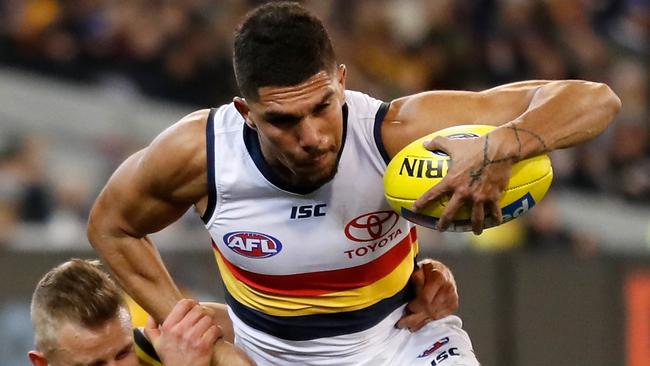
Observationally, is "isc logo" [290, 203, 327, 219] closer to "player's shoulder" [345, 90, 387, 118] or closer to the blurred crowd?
"player's shoulder" [345, 90, 387, 118]

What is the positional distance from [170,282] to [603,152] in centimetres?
784

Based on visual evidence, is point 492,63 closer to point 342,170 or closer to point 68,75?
point 68,75

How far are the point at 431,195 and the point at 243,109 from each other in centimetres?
81

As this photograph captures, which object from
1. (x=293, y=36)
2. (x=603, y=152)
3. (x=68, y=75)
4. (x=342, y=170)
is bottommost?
(x=603, y=152)

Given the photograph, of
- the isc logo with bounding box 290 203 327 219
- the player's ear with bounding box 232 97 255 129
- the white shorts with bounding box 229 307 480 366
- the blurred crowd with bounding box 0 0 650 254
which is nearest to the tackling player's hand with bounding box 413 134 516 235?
the isc logo with bounding box 290 203 327 219

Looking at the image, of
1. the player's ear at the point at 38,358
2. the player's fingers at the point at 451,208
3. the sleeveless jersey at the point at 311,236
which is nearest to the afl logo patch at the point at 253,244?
the sleeveless jersey at the point at 311,236

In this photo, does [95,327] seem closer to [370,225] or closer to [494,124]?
[370,225]

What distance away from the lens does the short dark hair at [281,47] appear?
391cm

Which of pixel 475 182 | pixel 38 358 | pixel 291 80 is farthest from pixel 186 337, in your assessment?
pixel 475 182

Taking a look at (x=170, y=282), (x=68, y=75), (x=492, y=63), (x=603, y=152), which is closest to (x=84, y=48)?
(x=68, y=75)

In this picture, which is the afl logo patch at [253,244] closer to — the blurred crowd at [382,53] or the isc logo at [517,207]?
the isc logo at [517,207]

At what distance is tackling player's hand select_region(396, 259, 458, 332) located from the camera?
4703 millimetres

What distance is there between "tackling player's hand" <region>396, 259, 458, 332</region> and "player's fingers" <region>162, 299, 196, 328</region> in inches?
31.4

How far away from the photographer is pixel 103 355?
13.9 ft
